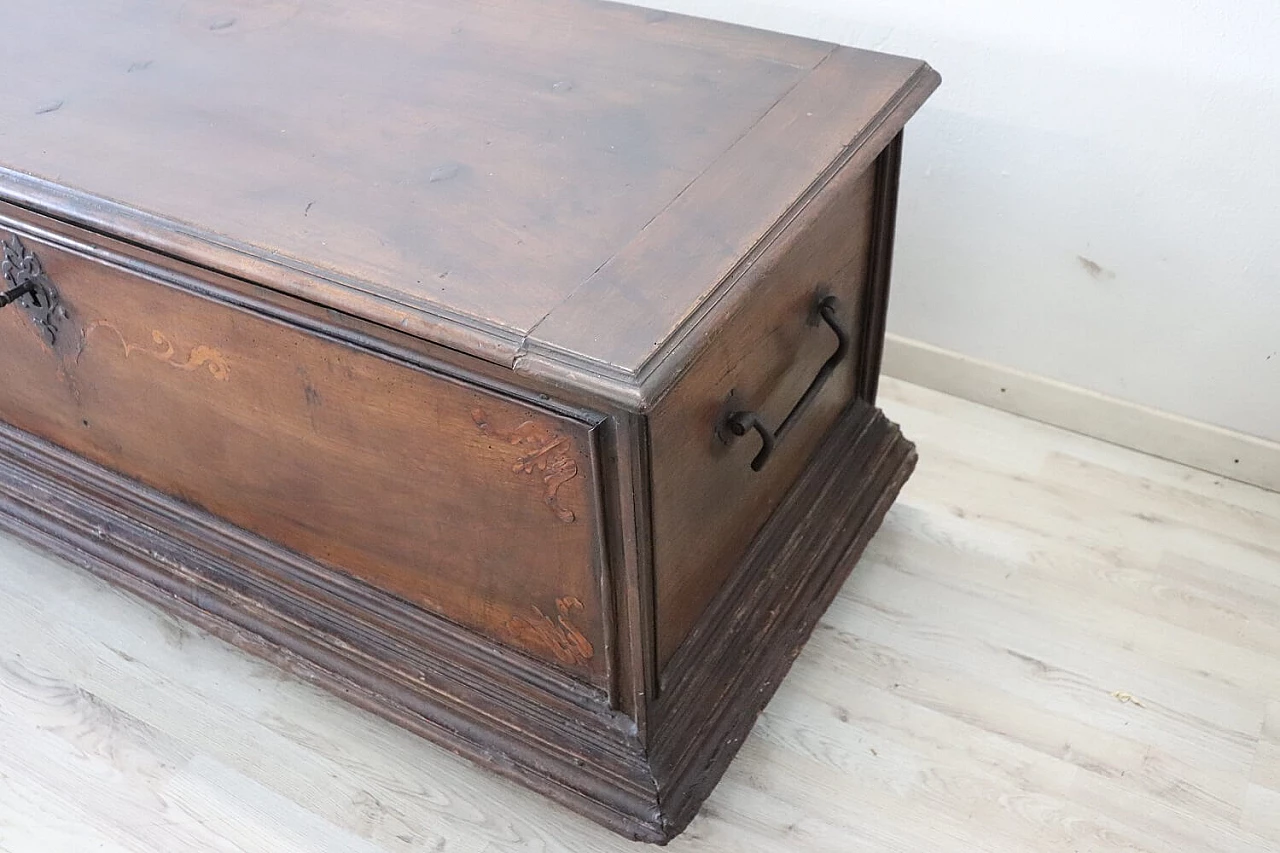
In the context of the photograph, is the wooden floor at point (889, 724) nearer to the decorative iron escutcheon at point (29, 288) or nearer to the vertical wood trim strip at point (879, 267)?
the vertical wood trim strip at point (879, 267)

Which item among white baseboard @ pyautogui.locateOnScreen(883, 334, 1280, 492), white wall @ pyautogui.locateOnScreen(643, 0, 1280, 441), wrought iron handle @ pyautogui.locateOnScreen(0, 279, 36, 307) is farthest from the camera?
white baseboard @ pyautogui.locateOnScreen(883, 334, 1280, 492)

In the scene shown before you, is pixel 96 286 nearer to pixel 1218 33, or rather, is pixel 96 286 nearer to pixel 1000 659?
pixel 1000 659

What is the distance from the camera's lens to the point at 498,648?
3.61ft

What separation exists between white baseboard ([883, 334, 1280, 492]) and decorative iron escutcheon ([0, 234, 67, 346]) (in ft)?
3.50

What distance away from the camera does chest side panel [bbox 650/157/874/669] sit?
37.1 inches

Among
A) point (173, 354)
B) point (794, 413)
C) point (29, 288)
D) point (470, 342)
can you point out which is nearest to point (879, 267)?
point (794, 413)

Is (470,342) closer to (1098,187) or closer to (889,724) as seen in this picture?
(889,724)

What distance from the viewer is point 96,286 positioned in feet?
3.53

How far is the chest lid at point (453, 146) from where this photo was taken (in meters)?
0.87

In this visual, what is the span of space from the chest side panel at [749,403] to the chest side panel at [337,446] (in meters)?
0.07

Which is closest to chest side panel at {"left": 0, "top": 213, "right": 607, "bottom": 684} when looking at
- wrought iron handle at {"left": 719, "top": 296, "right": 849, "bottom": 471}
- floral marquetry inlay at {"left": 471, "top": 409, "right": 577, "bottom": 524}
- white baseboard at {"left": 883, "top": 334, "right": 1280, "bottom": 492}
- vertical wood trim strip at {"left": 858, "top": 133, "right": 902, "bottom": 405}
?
floral marquetry inlay at {"left": 471, "top": 409, "right": 577, "bottom": 524}

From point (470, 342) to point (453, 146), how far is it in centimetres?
28

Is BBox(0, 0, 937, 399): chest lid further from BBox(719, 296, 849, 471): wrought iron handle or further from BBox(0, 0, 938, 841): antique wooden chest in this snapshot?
BBox(719, 296, 849, 471): wrought iron handle

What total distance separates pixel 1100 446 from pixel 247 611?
3.59ft
